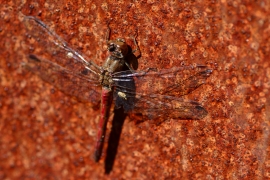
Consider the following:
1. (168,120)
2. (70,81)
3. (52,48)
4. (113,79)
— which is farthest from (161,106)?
(52,48)

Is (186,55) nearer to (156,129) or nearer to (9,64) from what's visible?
(156,129)

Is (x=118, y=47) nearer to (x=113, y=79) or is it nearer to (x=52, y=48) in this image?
(x=113, y=79)

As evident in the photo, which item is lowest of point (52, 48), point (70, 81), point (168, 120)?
point (168, 120)

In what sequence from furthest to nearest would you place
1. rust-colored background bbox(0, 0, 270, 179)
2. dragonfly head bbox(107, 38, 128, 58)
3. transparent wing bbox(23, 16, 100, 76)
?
transparent wing bbox(23, 16, 100, 76), dragonfly head bbox(107, 38, 128, 58), rust-colored background bbox(0, 0, 270, 179)

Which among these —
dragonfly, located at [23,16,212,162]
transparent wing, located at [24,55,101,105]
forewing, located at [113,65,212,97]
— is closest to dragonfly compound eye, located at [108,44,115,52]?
dragonfly, located at [23,16,212,162]

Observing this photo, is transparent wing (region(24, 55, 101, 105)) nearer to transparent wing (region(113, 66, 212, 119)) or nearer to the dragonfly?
the dragonfly

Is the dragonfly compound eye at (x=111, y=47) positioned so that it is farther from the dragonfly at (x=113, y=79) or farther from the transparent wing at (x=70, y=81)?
the transparent wing at (x=70, y=81)

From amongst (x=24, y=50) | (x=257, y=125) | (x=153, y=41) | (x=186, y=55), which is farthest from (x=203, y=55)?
(x=24, y=50)
